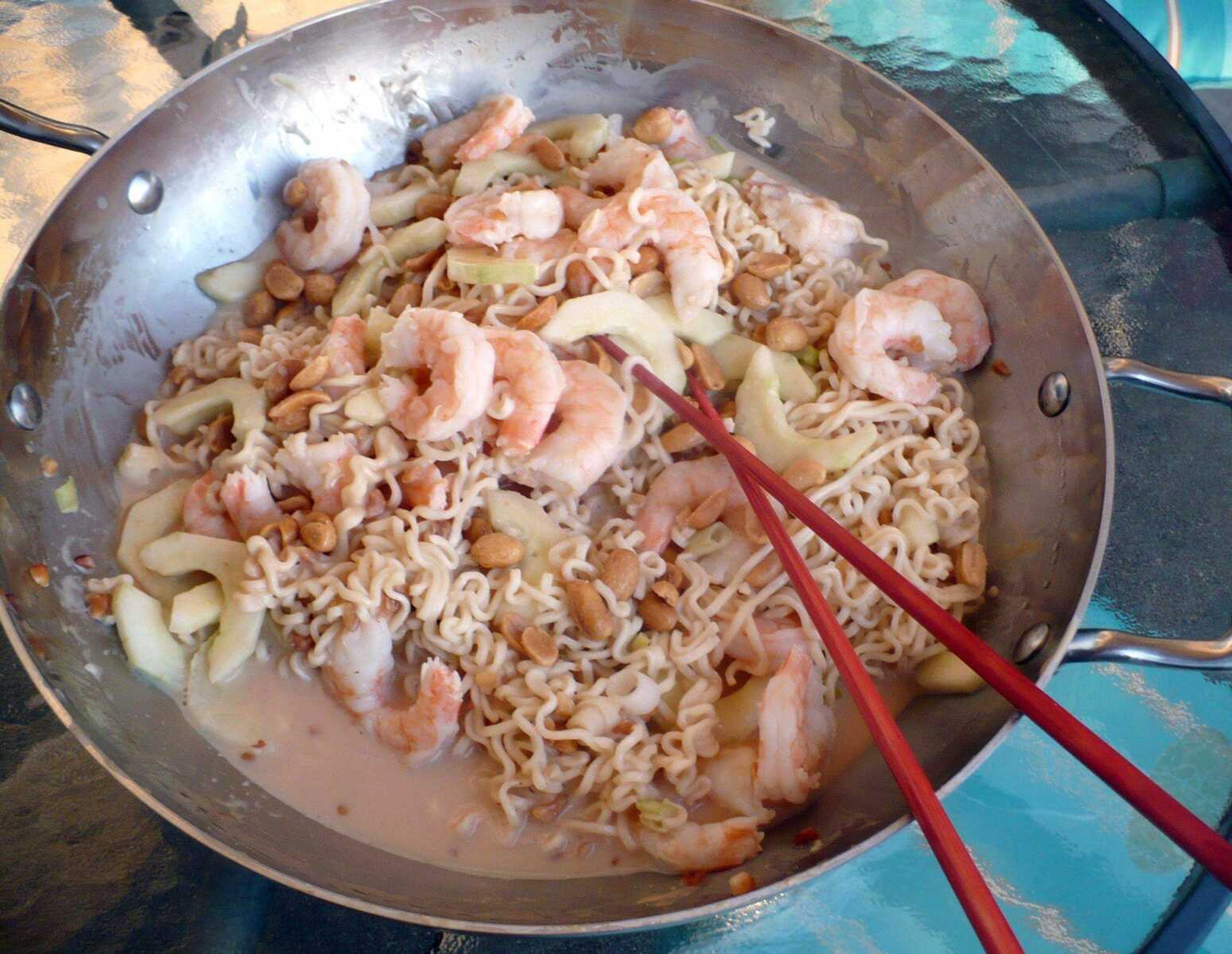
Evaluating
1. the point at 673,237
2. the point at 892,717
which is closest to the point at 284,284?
the point at 673,237

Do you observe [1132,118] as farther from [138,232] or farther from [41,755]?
[41,755]

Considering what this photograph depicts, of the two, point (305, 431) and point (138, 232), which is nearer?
point (305, 431)

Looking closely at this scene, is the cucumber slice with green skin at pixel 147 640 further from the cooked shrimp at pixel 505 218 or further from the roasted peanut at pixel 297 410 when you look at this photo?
the cooked shrimp at pixel 505 218

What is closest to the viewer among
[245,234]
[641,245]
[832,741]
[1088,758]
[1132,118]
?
[1088,758]

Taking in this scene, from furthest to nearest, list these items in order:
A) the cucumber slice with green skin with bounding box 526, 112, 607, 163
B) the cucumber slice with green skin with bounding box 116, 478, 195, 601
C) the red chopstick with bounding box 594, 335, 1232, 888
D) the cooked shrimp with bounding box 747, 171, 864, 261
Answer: the cucumber slice with green skin with bounding box 526, 112, 607, 163 → the cooked shrimp with bounding box 747, 171, 864, 261 → the cucumber slice with green skin with bounding box 116, 478, 195, 601 → the red chopstick with bounding box 594, 335, 1232, 888

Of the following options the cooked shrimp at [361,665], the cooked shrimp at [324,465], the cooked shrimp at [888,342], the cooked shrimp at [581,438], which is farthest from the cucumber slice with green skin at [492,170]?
the cooked shrimp at [361,665]

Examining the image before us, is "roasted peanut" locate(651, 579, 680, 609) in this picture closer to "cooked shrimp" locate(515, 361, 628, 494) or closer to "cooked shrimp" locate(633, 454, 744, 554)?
"cooked shrimp" locate(633, 454, 744, 554)

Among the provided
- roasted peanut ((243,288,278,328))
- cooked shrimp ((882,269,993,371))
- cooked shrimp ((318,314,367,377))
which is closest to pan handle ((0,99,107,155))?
roasted peanut ((243,288,278,328))

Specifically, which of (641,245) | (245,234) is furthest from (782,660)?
(245,234)
